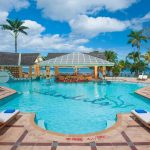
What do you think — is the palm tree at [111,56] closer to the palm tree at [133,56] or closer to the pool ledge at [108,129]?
the palm tree at [133,56]

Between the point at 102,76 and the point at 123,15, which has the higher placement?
the point at 123,15

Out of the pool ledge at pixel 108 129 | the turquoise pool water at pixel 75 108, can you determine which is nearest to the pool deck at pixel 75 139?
the pool ledge at pixel 108 129

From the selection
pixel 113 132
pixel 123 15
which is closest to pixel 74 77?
pixel 113 132

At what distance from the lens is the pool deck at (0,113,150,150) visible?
676 cm

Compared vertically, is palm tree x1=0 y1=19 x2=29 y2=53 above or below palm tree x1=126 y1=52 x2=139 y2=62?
above

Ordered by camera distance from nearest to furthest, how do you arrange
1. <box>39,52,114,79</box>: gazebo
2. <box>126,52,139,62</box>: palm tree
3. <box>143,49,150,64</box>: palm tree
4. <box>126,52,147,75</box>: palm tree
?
<box>39,52,114,79</box>: gazebo
<box>126,52,147,75</box>: palm tree
<box>143,49,150,64</box>: palm tree
<box>126,52,139,62</box>: palm tree

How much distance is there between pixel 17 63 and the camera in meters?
35.2

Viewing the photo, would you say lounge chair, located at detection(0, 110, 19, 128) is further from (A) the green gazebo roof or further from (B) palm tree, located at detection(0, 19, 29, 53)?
(B) palm tree, located at detection(0, 19, 29, 53)

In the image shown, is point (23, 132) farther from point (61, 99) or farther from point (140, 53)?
point (140, 53)

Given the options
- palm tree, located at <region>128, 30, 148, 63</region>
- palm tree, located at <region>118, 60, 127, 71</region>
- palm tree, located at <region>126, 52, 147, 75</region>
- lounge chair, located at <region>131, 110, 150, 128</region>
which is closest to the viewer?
lounge chair, located at <region>131, 110, 150, 128</region>

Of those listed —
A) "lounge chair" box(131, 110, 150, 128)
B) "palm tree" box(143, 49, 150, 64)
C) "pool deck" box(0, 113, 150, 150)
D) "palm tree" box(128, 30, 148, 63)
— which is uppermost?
"palm tree" box(128, 30, 148, 63)

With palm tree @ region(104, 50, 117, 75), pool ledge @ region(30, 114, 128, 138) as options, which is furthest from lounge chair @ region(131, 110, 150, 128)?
palm tree @ region(104, 50, 117, 75)

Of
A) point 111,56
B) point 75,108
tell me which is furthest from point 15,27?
point 75,108

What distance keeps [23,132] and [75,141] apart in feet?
6.45
